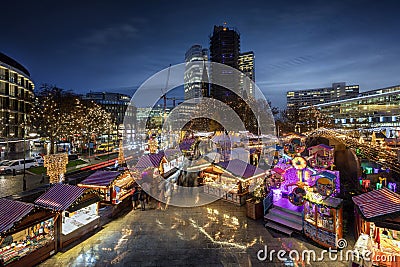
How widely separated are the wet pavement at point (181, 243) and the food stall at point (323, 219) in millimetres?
476

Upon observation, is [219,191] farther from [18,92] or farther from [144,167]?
[18,92]

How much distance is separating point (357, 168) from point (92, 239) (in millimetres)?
14779

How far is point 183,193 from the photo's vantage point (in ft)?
48.1

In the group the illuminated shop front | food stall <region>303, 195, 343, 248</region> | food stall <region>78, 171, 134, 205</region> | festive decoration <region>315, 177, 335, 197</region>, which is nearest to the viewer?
food stall <region>303, 195, 343, 248</region>

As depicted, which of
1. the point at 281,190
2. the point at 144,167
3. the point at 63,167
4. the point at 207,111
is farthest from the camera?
the point at 207,111

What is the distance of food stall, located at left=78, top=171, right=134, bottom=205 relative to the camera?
11469mm

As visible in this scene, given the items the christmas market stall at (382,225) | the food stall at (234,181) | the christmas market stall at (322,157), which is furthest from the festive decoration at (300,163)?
the christmas market stall at (382,225)

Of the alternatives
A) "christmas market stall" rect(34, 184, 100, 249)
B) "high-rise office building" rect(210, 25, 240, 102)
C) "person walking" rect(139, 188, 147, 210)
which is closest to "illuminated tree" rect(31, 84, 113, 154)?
"person walking" rect(139, 188, 147, 210)

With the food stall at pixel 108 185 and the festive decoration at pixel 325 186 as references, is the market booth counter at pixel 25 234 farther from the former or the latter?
the festive decoration at pixel 325 186

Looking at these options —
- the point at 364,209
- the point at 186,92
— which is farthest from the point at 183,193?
the point at 186,92

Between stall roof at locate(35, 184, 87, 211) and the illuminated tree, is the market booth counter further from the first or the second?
the illuminated tree

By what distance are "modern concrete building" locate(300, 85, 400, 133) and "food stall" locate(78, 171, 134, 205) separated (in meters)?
62.0

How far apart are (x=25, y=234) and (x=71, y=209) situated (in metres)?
1.70

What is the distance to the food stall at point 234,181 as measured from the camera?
12.8 m
